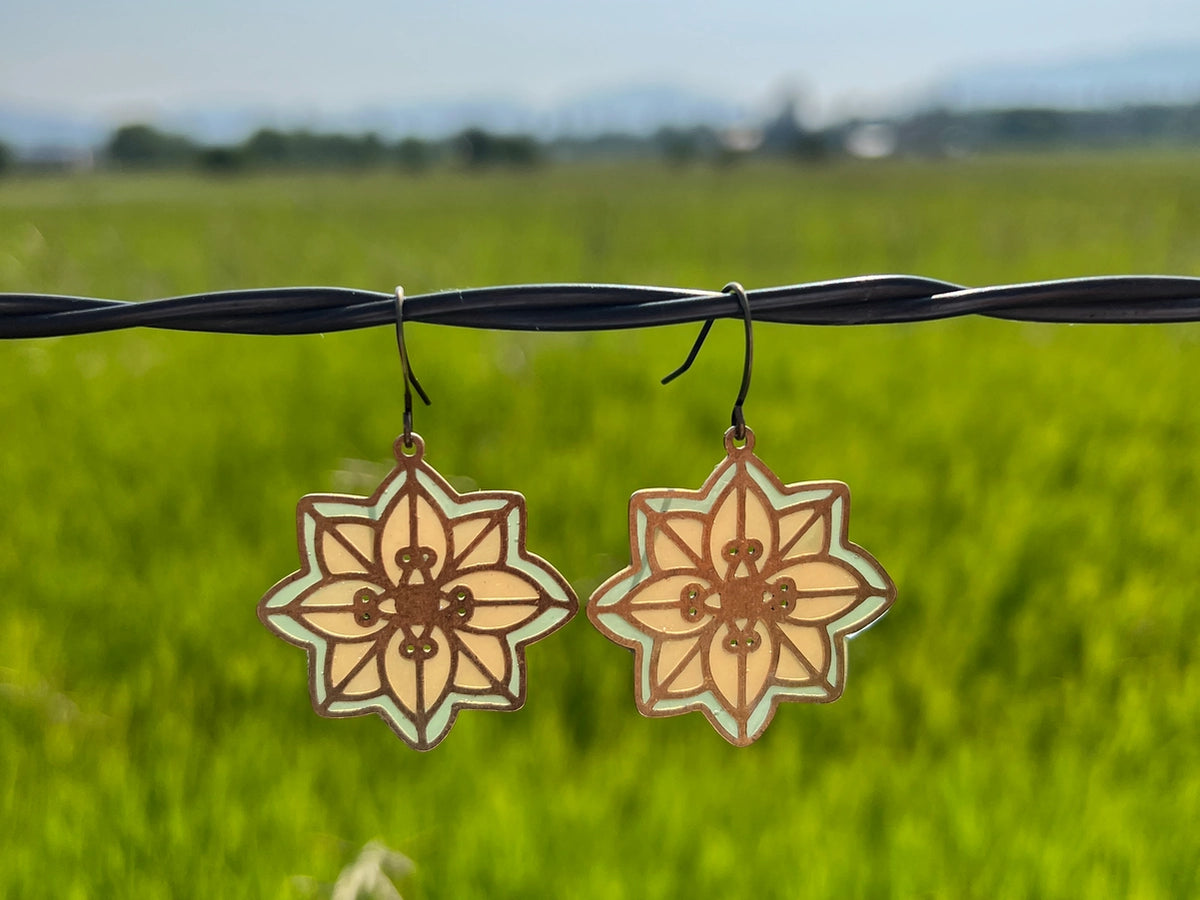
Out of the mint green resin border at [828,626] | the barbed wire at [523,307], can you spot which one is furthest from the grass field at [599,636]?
the barbed wire at [523,307]

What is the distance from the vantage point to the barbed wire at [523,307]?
2.41 feet

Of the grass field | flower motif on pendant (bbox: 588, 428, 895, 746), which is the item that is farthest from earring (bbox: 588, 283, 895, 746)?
the grass field

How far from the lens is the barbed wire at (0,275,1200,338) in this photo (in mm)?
735

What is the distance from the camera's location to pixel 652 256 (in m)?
7.85

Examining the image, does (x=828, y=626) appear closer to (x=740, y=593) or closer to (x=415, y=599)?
(x=740, y=593)

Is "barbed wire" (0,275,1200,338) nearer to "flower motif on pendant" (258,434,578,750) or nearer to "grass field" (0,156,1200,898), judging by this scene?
"flower motif on pendant" (258,434,578,750)

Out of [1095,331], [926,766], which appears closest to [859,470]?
[926,766]

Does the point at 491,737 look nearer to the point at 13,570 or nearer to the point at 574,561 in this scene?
the point at 574,561

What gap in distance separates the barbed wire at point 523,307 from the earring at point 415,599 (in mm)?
51

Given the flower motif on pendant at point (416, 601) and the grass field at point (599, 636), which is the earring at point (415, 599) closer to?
the flower motif on pendant at point (416, 601)

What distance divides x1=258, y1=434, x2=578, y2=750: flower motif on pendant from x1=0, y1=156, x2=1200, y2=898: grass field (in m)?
0.54

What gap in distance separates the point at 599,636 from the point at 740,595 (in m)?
1.09

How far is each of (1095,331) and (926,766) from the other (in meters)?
2.96

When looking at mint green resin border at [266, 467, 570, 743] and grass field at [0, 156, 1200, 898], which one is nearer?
mint green resin border at [266, 467, 570, 743]
